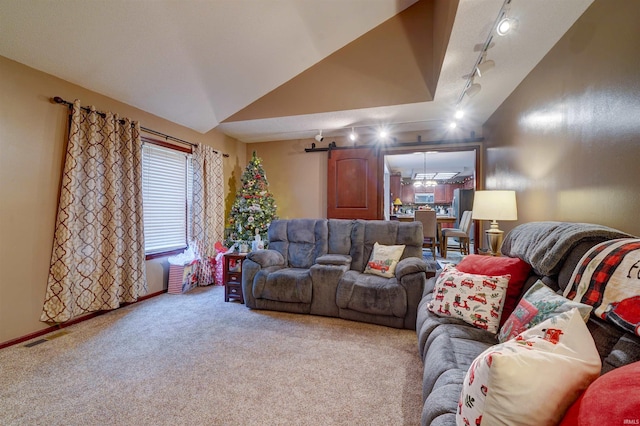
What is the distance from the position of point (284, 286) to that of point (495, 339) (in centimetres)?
205

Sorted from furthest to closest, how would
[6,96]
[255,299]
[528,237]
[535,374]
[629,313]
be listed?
[255,299] < [6,96] < [528,237] < [629,313] < [535,374]

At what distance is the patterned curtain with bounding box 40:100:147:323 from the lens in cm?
268

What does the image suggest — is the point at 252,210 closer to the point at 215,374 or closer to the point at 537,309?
the point at 215,374

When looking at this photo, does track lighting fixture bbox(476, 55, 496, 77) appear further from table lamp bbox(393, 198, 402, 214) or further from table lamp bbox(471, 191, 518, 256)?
table lamp bbox(393, 198, 402, 214)

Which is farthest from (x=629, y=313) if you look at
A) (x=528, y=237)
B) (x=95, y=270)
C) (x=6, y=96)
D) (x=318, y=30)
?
(x=6, y=96)

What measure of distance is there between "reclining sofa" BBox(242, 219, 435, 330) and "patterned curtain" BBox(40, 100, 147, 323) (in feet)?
4.57

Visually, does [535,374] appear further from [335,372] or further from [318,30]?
[318,30]

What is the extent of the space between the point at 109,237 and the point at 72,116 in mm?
1276

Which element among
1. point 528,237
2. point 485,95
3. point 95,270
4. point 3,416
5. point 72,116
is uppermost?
point 485,95

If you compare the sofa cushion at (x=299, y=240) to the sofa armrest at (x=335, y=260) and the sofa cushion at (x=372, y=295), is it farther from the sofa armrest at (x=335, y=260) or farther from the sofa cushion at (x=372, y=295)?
the sofa cushion at (x=372, y=295)

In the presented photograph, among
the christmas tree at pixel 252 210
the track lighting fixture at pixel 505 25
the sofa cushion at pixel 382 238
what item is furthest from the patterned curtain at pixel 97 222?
the track lighting fixture at pixel 505 25

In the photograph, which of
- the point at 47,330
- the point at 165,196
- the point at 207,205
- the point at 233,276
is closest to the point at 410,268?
the point at 233,276

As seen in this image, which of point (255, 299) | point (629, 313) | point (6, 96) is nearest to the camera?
point (629, 313)

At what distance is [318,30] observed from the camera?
326cm
